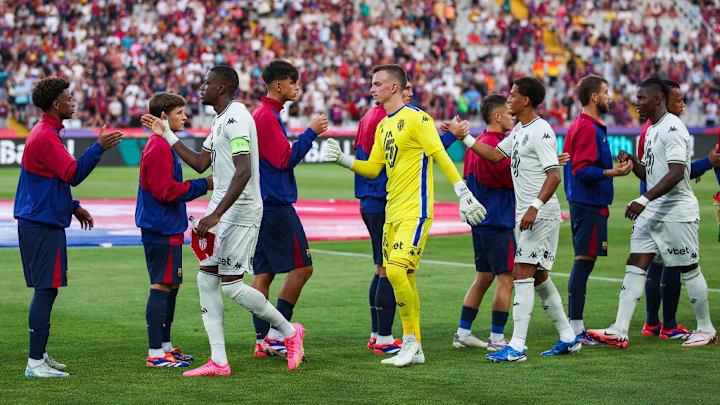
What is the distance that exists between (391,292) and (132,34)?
3138 centimetres

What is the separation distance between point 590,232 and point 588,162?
65 centimetres

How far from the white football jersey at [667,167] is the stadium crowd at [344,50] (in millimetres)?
27164

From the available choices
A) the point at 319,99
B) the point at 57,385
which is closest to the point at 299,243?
the point at 57,385

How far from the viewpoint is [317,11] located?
42.7 m

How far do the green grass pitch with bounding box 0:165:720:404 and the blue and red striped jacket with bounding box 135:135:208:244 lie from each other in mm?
1064

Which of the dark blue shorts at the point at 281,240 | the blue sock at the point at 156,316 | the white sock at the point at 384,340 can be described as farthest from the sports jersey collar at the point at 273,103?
the white sock at the point at 384,340

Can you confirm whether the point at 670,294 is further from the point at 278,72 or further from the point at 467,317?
the point at 278,72

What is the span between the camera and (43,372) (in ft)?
24.1

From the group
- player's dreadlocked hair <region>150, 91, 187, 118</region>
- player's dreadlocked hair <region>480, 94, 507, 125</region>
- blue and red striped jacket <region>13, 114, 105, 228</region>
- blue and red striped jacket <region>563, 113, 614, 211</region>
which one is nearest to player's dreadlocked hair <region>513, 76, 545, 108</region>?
player's dreadlocked hair <region>480, 94, 507, 125</region>

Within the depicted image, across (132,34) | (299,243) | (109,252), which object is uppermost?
(132,34)

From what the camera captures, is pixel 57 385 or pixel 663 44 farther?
pixel 663 44

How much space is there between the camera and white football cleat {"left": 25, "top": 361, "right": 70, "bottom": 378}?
24.0 ft

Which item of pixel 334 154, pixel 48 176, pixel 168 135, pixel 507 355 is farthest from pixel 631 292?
pixel 48 176

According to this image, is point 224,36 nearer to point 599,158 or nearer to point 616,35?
point 616,35
